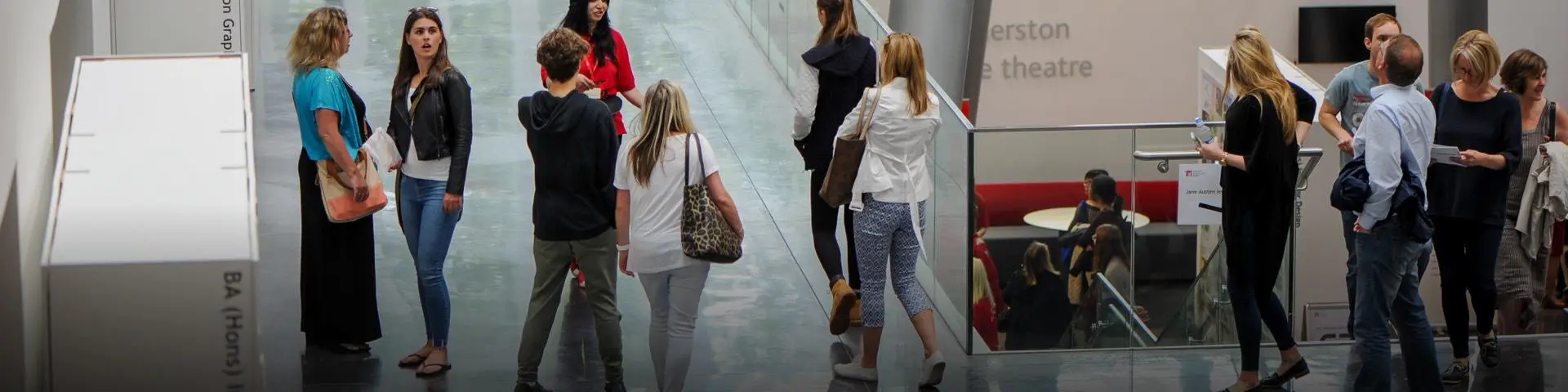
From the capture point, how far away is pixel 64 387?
16.0 feet

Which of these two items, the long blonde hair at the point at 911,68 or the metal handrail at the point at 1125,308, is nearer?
the long blonde hair at the point at 911,68

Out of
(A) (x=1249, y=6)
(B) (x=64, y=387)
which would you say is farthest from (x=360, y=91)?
(A) (x=1249, y=6)

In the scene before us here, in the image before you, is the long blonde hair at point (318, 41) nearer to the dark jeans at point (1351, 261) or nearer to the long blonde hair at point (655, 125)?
the long blonde hair at point (655, 125)

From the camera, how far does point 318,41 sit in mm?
6379

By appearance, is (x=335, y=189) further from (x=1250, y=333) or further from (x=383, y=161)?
(x=1250, y=333)

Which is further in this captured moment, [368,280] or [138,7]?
[138,7]

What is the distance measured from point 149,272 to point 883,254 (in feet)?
8.76

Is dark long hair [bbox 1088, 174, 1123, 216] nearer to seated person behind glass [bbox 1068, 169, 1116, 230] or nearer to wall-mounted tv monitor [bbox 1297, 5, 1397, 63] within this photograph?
seated person behind glass [bbox 1068, 169, 1116, 230]

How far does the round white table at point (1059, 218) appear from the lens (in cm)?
709

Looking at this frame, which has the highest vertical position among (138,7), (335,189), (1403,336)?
(138,7)

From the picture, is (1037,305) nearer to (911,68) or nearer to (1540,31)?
(911,68)

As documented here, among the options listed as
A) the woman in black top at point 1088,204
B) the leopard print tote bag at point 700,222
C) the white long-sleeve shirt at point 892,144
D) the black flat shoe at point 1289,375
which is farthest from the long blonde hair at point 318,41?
the black flat shoe at point 1289,375

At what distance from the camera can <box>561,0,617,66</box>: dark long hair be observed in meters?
7.29

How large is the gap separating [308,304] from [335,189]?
0.54 metres
